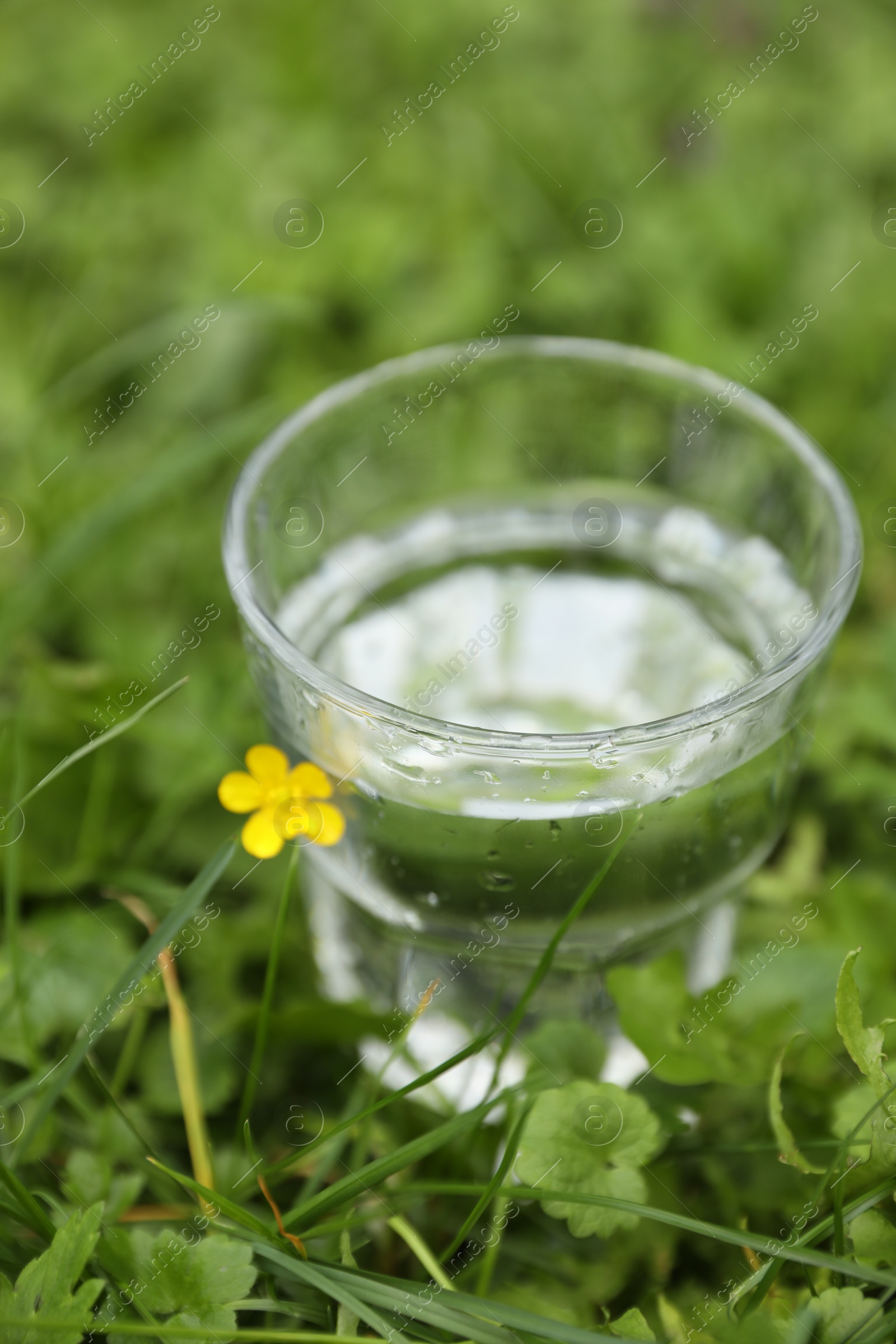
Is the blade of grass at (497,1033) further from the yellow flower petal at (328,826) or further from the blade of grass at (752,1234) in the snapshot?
the yellow flower petal at (328,826)

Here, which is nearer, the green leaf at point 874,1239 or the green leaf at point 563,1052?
the green leaf at point 874,1239

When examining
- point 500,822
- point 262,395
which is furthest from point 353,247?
point 500,822

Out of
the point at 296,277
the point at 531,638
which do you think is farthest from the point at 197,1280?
the point at 296,277

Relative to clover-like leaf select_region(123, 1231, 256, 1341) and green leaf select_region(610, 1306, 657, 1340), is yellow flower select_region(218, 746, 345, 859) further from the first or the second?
green leaf select_region(610, 1306, 657, 1340)

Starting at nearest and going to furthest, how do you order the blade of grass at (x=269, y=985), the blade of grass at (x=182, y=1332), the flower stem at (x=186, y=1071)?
the blade of grass at (x=182, y=1332) → the blade of grass at (x=269, y=985) → the flower stem at (x=186, y=1071)

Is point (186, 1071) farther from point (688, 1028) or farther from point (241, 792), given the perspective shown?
point (688, 1028)

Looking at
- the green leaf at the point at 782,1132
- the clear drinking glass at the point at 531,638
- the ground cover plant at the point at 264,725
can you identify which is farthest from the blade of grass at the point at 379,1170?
the green leaf at the point at 782,1132
